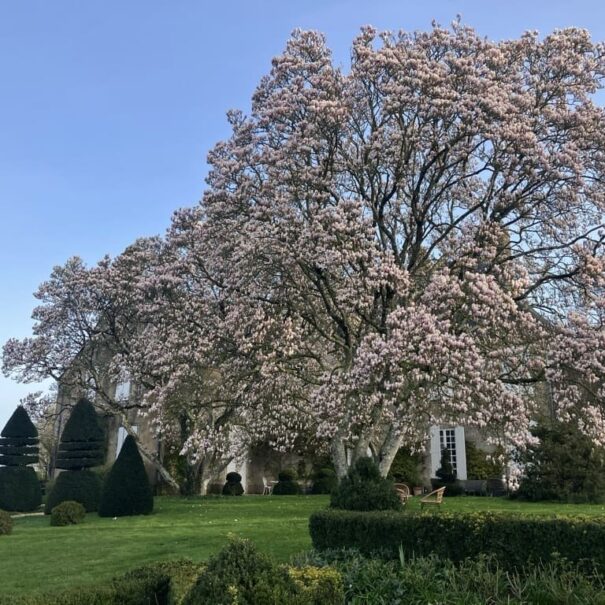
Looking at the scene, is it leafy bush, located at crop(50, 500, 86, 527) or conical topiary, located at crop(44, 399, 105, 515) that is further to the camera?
conical topiary, located at crop(44, 399, 105, 515)

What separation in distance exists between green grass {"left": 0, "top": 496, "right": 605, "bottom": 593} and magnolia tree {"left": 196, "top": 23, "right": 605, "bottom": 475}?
10.4 feet

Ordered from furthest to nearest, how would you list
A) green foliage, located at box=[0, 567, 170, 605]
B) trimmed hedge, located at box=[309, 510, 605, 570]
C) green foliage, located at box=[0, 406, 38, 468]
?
1. green foliage, located at box=[0, 406, 38, 468]
2. trimmed hedge, located at box=[309, 510, 605, 570]
3. green foliage, located at box=[0, 567, 170, 605]

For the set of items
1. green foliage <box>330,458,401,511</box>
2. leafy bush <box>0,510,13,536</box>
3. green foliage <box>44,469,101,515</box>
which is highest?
green foliage <box>330,458,401,511</box>

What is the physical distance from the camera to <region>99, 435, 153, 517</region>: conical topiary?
67.4ft

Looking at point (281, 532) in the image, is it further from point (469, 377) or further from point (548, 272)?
point (548, 272)

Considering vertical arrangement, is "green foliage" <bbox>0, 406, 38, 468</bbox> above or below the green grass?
above

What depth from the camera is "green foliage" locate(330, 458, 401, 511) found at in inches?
413

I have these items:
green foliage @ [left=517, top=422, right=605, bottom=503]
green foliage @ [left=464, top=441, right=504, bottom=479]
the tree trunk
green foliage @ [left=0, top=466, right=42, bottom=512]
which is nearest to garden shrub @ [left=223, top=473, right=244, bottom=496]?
green foliage @ [left=0, top=466, right=42, bottom=512]

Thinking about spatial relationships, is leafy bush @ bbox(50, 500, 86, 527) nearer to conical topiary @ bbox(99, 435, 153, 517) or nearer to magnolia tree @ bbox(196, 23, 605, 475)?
conical topiary @ bbox(99, 435, 153, 517)

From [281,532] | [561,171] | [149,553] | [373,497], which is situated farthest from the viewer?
[561,171]

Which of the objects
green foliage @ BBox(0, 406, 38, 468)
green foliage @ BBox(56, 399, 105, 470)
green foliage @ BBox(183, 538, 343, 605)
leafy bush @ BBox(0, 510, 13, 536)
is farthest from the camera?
green foliage @ BBox(0, 406, 38, 468)

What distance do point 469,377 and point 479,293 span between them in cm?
183

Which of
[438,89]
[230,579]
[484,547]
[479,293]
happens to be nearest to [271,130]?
[438,89]

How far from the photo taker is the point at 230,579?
4816 mm
